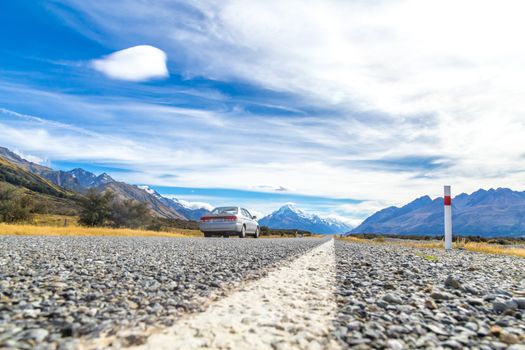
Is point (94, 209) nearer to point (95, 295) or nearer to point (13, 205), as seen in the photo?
point (13, 205)

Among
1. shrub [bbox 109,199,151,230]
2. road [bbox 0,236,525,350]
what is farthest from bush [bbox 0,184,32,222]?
road [bbox 0,236,525,350]

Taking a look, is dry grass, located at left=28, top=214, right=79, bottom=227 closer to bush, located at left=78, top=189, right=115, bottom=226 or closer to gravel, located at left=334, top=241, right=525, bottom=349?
bush, located at left=78, top=189, right=115, bottom=226

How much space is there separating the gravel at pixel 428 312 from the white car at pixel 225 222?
622 inches

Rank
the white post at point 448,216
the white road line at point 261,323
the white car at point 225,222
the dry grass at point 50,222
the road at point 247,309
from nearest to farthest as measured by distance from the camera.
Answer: the white road line at point 261,323 → the road at point 247,309 → the white post at point 448,216 → the white car at point 225,222 → the dry grass at point 50,222

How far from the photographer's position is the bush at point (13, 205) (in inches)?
1555

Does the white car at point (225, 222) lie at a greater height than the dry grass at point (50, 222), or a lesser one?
greater

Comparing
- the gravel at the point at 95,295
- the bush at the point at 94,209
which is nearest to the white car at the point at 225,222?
the gravel at the point at 95,295

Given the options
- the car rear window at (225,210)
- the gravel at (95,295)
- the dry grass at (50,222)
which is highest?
the car rear window at (225,210)

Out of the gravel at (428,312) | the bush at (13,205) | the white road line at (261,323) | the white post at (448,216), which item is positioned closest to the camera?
the white road line at (261,323)

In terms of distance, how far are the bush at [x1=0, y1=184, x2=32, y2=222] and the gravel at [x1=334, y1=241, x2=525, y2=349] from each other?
A: 4484 cm

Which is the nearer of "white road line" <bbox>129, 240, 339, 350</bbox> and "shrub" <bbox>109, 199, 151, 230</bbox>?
"white road line" <bbox>129, 240, 339, 350</bbox>

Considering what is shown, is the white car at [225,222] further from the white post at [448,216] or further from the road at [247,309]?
the road at [247,309]

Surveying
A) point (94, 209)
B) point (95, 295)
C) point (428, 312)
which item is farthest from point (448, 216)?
point (94, 209)

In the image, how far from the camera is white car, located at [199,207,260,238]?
70.1ft
